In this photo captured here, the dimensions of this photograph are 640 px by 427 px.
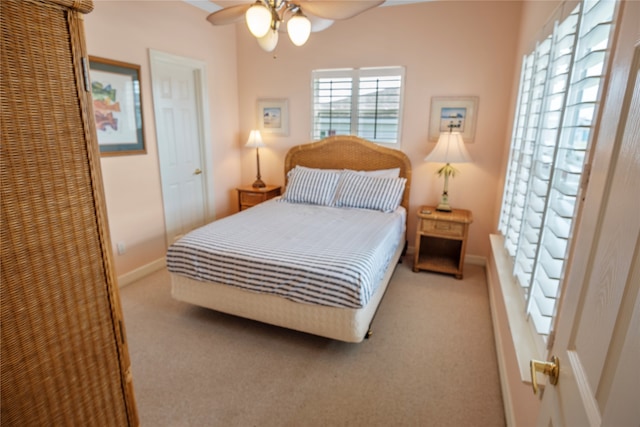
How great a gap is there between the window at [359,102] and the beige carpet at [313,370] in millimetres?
2025

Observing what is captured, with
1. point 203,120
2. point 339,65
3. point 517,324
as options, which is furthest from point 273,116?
point 517,324

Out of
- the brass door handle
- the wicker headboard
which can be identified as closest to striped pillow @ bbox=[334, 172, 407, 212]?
the wicker headboard

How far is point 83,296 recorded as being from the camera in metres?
0.89

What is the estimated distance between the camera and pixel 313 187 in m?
3.77

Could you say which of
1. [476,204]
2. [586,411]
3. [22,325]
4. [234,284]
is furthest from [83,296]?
[476,204]

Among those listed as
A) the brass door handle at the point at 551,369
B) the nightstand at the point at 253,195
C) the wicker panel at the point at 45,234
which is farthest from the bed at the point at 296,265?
the wicker panel at the point at 45,234

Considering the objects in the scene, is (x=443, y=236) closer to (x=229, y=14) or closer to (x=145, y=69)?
(x=229, y=14)

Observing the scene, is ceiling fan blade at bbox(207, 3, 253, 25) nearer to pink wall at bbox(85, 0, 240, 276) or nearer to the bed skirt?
pink wall at bbox(85, 0, 240, 276)

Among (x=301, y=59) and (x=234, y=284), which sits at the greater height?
(x=301, y=59)

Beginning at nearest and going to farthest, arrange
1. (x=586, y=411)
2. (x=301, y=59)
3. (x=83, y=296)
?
1. (x=586, y=411)
2. (x=83, y=296)
3. (x=301, y=59)

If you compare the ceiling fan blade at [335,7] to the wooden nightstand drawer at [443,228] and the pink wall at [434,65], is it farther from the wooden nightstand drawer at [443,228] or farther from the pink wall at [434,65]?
the wooden nightstand drawer at [443,228]

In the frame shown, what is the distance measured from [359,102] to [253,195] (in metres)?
1.69

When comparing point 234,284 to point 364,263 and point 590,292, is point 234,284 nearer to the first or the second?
point 364,263

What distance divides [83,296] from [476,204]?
144 inches
